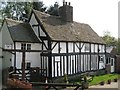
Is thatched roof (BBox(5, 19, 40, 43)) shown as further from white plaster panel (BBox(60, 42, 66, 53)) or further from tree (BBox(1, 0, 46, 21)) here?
tree (BBox(1, 0, 46, 21))

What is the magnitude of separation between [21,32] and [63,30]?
222 inches

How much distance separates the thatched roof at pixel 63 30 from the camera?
30917 millimetres

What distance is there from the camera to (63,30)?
3325cm

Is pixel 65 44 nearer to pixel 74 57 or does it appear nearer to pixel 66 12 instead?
pixel 74 57

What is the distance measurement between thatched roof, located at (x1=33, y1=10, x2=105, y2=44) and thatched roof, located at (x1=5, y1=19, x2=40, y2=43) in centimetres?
162

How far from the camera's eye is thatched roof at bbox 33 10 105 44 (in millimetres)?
30917

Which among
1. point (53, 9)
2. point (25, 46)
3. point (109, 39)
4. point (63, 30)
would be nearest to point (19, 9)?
point (53, 9)

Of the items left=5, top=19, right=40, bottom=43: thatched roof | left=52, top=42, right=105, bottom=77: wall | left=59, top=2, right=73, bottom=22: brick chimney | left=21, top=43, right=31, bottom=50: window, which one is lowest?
left=52, top=42, right=105, bottom=77: wall

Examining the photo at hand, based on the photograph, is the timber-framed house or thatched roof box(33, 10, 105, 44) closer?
the timber-framed house

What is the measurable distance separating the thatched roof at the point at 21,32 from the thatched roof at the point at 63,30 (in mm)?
1617

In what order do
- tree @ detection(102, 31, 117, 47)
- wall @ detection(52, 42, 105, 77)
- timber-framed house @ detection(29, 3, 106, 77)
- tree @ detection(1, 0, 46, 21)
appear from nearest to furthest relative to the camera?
timber-framed house @ detection(29, 3, 106, 77)
wall @ detection(52, 42, 105, 77)
tree @ detection(1, 0, 46, 21)
tree @ detection(102, 31, 117, 47)

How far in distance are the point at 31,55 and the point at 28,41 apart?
1.66 m

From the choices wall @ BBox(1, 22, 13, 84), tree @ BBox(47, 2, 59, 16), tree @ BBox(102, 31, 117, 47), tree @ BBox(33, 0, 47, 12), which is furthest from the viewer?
tree @ BBox(102, 31, 117, 47)

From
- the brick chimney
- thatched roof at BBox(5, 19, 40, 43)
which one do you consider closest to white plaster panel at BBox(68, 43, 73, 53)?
thatched roof at BBox(5, 19, 40, 43)
